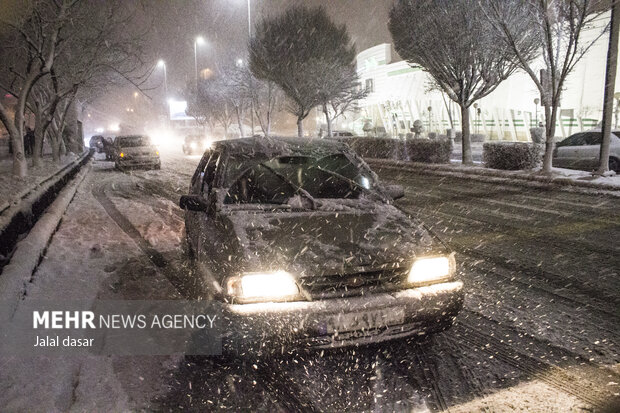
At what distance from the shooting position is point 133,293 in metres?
→ 5.06

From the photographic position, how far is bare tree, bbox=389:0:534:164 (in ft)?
57.5

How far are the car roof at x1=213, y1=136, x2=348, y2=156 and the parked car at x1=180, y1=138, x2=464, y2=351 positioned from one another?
0.54 metres

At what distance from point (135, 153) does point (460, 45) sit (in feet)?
50.4

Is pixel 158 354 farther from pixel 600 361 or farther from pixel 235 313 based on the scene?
pixel 600 361

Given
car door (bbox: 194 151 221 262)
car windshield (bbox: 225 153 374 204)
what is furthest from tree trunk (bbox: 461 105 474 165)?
car door (bbox: 194 151 221 262)

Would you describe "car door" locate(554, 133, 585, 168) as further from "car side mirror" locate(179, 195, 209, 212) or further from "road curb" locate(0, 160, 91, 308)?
"road curb" locate(0, 160, 91, 308)

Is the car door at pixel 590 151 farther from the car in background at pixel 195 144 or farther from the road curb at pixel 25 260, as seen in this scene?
the car in background at pixel 195 144

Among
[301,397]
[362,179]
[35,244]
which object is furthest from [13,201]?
[301,397]

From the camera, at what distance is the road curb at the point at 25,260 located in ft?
14.2

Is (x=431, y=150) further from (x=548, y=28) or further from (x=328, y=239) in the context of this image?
(x=328, y=239)


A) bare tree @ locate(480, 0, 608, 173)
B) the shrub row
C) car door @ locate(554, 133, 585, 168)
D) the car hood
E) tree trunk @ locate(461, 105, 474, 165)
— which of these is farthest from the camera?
the shrub row

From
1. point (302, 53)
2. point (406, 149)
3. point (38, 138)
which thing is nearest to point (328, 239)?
point (406, 149)

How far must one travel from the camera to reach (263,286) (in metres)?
3.00

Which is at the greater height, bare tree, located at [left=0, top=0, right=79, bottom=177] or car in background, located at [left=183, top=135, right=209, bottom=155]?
bare tree, located at [left=0, top=0, right=79, bottom=177]
